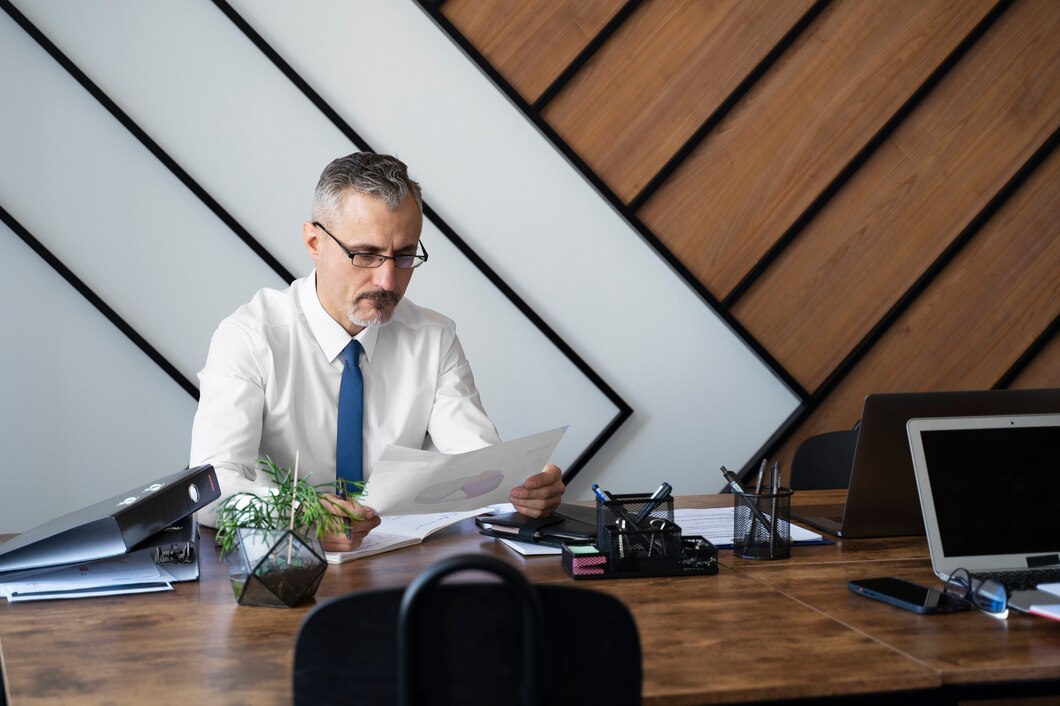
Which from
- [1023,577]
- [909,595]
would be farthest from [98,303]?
[1023,577]

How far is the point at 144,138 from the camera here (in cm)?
303

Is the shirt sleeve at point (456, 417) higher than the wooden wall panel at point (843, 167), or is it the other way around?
the wooden wall panel at point (843, 167)

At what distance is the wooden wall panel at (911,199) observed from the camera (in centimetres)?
356

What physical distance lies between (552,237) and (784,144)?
87 centimetres

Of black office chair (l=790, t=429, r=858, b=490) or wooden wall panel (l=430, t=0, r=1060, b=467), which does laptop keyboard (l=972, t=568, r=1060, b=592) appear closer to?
black office chair (l=790, t=429, r=858, b=490)

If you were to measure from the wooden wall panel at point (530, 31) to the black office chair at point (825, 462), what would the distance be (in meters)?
1.44

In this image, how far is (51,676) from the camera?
1.17 meters

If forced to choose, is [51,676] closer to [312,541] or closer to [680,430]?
[312,541]

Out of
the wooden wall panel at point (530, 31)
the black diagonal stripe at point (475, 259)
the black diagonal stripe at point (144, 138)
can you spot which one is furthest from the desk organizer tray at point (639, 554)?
the wooden wall panel at point (530, 31)

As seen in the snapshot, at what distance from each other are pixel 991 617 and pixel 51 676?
1.20 meters

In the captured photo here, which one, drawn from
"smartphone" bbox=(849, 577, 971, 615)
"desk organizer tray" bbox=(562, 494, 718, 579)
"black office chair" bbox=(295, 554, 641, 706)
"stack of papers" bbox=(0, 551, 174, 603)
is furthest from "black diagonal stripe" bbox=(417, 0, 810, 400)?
"black office chair" bbox=(295, 554, 641, 706)

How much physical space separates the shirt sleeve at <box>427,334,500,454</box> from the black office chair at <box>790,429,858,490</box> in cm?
93

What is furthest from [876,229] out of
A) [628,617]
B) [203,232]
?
[628,617]

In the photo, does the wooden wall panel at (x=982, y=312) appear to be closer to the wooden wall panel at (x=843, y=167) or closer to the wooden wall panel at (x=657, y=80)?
the wooden wall panel at (x=843, y=167)
